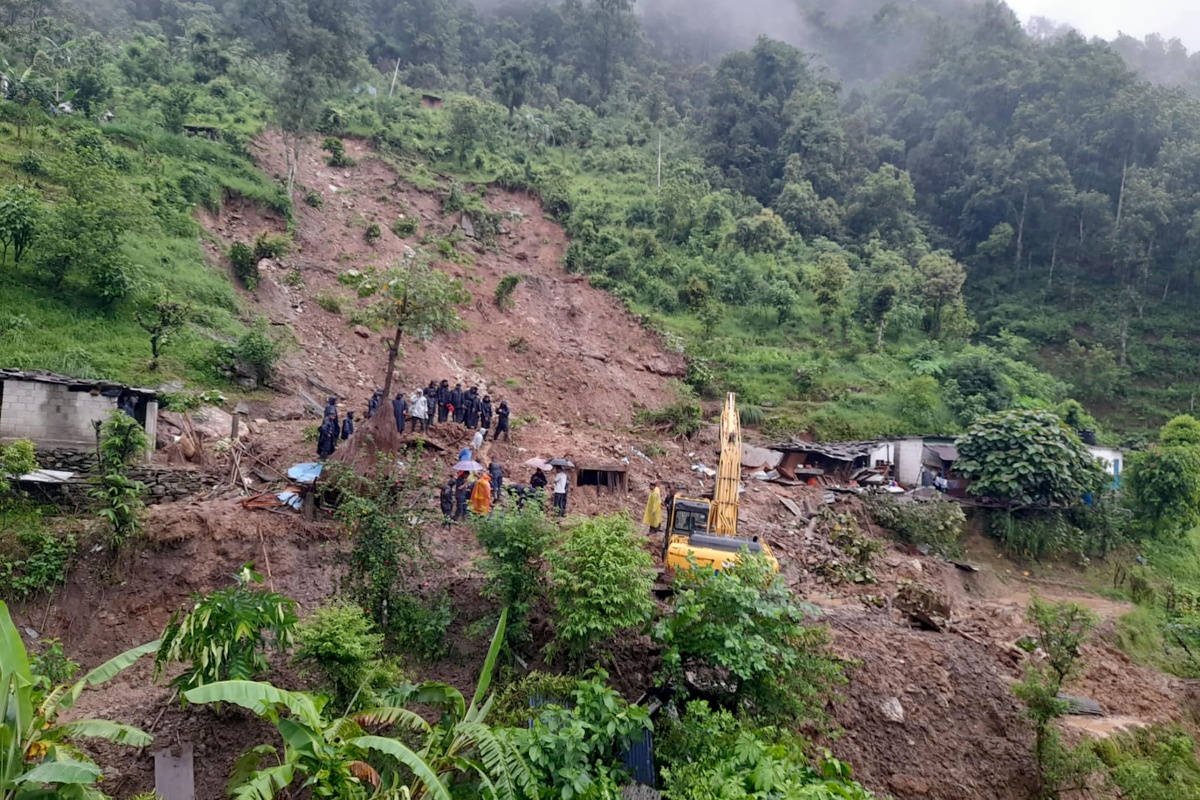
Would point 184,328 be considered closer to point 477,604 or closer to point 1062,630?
point 477,604

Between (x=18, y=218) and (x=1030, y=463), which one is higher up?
(x=18, y=218)

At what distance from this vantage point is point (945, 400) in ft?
88.9

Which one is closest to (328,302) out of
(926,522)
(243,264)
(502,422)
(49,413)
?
(243,264)

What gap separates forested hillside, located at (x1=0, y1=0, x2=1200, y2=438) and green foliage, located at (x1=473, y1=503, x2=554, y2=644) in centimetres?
1041

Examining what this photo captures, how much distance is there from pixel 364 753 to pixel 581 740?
201 centimetres

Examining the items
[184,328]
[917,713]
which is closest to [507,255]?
[184,328]

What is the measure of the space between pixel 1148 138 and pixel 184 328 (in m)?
48.1

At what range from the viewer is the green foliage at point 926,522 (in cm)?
1753

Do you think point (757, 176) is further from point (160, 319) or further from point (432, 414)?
point (160, 319)

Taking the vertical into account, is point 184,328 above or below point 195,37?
below

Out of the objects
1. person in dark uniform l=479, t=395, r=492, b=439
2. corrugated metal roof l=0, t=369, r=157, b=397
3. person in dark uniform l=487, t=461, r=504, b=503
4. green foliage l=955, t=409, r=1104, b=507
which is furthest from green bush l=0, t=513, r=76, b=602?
green foliage l=955, t=409, r=1104, b=507

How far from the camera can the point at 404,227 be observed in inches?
1147

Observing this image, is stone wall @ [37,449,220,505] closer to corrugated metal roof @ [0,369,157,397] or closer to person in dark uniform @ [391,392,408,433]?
corrugated metal roof @ [0,369,157,397]

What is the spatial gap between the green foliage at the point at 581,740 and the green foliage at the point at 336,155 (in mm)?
29856
